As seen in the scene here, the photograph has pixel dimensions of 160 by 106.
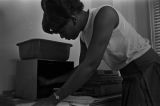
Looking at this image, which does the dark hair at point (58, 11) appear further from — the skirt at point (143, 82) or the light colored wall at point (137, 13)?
the light colored wall at point (137, 13)

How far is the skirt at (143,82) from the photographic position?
0.91m

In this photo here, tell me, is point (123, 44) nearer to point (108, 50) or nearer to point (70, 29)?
point (108, 50)

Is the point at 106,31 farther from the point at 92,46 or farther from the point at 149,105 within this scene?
the point at 149,105

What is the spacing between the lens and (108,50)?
0.98 metres

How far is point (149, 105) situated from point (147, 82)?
0.10 meters

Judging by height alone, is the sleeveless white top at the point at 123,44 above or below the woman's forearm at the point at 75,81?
above

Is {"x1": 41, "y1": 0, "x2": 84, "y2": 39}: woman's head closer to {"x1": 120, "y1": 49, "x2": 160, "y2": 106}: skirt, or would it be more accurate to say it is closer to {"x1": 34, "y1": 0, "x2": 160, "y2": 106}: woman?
{"x1": 34, "y1": 0, "x2": 160, "y2": 106}: woman

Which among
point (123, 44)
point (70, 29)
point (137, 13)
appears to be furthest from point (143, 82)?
point (137, 13)

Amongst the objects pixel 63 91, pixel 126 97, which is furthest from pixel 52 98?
pixel 126 97

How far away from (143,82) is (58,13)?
0.48 m

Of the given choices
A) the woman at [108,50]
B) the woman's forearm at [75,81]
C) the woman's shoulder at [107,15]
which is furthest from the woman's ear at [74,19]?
the woman's forearm at [75,81]

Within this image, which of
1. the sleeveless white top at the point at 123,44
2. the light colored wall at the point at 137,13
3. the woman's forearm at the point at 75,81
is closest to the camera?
the woman's forearm at the point at 75,81

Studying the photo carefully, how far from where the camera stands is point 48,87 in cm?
131

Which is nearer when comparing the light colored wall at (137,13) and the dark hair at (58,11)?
the dark hair at (58,11)
